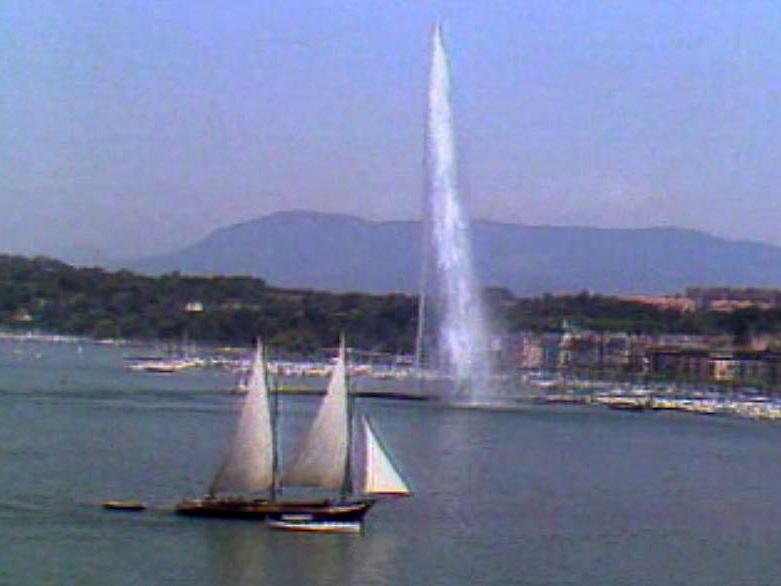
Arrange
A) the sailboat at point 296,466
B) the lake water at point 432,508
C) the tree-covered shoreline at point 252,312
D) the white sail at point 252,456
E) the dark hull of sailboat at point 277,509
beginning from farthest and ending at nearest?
the tree-covered shoreline at point 252,312
the white sail at point 252,456
the sailboat at point 296,466
the dark hull of sailboat at point 277,509
the lake water at point 432,508

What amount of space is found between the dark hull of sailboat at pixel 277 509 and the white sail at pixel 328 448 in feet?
0.56

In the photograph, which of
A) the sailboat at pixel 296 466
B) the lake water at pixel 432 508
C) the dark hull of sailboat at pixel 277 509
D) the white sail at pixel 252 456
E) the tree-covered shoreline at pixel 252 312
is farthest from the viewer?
the tree-covered shoreline at pixel 252 312

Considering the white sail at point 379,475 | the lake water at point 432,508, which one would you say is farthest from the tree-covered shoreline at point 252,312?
the white sail at point 379,475

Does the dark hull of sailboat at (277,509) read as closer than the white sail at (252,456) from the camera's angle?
Yes

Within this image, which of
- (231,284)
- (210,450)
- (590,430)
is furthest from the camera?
(231,284)

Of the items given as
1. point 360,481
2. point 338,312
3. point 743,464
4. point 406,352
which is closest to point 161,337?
point 338,312

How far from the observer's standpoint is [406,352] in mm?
51781

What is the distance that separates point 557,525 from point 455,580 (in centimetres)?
281

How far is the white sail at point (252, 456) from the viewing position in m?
12.8

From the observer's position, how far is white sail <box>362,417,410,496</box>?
42.4ft

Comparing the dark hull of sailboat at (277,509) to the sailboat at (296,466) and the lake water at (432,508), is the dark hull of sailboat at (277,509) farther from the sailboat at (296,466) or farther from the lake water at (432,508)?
the lake water at (432,508)

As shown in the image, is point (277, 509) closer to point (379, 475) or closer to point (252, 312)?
point (379, 475)

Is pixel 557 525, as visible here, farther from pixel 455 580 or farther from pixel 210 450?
pixel 210 450

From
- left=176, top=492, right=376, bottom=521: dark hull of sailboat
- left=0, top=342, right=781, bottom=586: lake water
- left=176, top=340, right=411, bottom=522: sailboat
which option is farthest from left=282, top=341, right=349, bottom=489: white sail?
left=0, top=342, right=781, bottom=586: lake water
